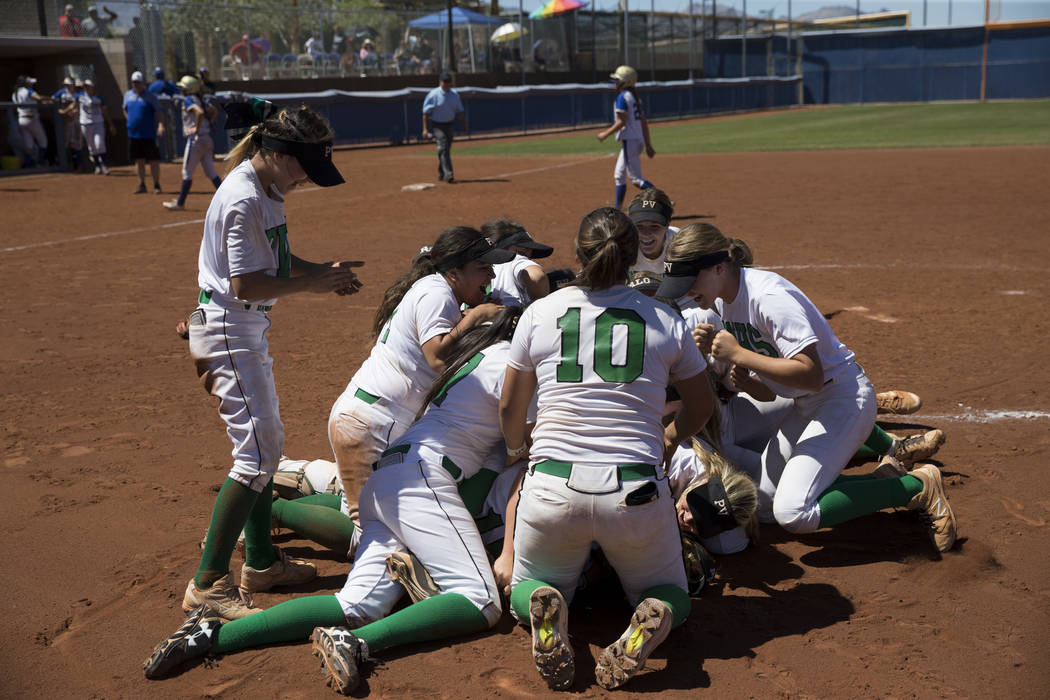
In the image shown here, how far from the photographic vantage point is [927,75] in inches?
2130

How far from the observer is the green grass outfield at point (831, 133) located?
2620 centimetres

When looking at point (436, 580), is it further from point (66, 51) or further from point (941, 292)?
point (66, 51)

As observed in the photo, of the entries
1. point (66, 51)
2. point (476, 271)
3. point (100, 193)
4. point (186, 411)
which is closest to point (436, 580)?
point (476, 271)

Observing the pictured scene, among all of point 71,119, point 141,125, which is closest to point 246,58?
point 71,119

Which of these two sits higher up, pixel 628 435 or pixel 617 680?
pixel 628 435

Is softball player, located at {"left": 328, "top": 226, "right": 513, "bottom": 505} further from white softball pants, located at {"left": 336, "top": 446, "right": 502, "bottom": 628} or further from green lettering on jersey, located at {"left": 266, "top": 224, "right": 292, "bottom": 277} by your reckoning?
green lettering on jersey, located at {"left": 266, "top": 224, "right": 292, "bottom": 277}

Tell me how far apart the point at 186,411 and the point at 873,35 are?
186ft

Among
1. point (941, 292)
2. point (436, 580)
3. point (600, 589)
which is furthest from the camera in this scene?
point (941, 292)

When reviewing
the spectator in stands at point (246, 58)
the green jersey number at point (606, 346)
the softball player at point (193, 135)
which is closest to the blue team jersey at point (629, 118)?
the softball player at point (193, 135)

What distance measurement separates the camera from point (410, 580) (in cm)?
377

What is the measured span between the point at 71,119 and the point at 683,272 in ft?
75.7

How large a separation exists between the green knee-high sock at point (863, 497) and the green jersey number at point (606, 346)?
1456 millimetres

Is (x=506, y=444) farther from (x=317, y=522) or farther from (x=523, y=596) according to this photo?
(x=317, y=522)

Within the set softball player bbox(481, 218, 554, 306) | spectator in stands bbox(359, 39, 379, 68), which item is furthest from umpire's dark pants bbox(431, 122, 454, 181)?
spectator in stands bbox(359, 39, 379, 68)
